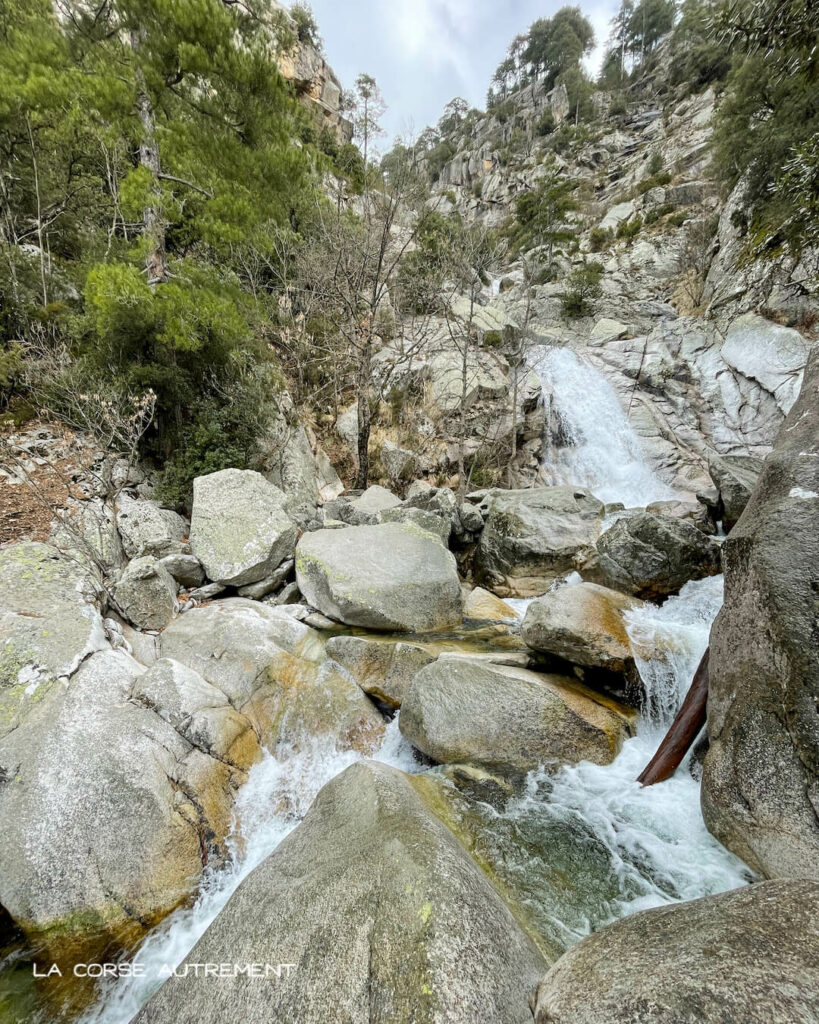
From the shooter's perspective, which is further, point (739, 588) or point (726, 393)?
point (726, 393)

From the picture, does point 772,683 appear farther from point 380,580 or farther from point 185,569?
point 185,569

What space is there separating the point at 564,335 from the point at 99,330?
2493cm

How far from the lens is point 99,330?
8.49 metres

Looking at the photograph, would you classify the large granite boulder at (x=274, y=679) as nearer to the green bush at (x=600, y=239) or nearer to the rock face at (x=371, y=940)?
the rock face at (x=371, y=940)

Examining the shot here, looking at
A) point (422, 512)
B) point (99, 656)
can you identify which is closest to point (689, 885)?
point (99, 656)

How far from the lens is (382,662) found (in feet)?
19.6

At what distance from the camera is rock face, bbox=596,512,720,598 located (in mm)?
8117

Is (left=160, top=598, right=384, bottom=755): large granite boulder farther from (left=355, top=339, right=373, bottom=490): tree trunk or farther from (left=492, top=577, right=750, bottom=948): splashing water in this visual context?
(left=355, top=339, right=373, bottom=490): tree trunk

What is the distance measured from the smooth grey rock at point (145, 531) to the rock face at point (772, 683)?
8.15m

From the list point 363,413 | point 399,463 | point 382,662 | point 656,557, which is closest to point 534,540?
point 656,557

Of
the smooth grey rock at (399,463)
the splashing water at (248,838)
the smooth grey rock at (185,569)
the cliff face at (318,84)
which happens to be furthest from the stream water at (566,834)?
the cliff face at (318,84)

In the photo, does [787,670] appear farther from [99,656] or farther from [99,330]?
[99,330]

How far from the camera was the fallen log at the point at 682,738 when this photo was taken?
432 centimetres

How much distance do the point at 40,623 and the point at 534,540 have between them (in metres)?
8.80
